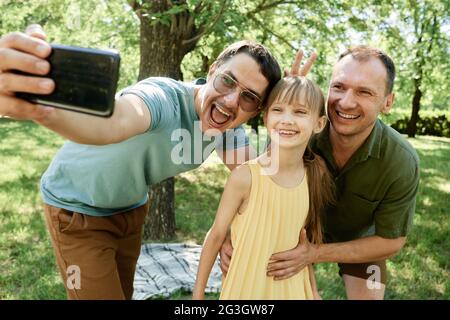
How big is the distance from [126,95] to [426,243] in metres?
5.13

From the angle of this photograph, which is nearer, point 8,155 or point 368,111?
point 368,111

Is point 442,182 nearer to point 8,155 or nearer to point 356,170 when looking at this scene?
point 356,170

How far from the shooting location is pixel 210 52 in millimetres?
6641

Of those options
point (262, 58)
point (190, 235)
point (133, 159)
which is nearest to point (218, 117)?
point (262, 58)

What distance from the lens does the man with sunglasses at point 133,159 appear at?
2.32 metres

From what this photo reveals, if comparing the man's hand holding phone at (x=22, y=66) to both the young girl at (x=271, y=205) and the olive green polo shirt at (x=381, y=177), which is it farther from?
Result: the olive green polo shirt at (x=381, y=177)

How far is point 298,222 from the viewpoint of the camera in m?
2.28

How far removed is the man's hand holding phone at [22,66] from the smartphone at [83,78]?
21mm

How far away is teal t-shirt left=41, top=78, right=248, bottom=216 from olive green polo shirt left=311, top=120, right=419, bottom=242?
2.58ft

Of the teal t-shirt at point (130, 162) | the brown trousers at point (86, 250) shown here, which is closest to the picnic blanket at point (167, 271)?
the brown trousers at point (86, 250)

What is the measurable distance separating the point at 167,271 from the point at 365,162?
107 inches

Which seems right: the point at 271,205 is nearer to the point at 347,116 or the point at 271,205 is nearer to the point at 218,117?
the point at 218,117
